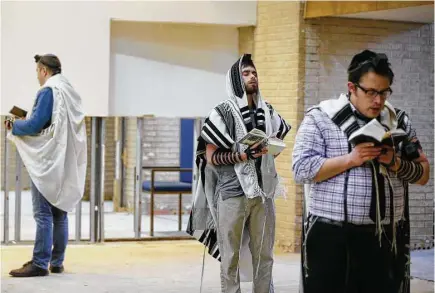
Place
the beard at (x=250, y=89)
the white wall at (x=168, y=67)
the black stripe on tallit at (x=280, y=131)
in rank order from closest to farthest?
1. the beard at (x=250, y=89)
2. the black stripe on tallit at (x=280, y=131)
3. the white wall at (x=168, y=67)

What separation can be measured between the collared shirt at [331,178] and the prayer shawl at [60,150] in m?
3.68

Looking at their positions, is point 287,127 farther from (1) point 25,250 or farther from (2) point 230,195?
(1) point 25,250

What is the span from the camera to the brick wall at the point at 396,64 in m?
9.11

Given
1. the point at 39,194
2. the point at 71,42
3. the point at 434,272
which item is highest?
the point at 71,42

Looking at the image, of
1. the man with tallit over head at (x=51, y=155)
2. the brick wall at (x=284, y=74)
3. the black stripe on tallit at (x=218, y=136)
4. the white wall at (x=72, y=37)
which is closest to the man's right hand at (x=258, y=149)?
the black stripe on tallit at (x=218, y=136)

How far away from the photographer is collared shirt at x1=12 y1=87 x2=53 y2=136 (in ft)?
24.1

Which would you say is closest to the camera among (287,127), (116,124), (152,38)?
(287,127)

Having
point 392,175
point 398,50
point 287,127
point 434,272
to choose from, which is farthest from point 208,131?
point 398,50

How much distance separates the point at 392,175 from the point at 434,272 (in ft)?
14.9

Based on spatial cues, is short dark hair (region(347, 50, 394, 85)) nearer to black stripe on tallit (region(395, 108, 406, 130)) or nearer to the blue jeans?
black stripe on tallit (region(395, 108, 406, 130))

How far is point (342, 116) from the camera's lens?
4027 mm

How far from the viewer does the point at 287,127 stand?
6.24 m

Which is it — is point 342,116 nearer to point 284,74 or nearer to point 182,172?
point 284,74

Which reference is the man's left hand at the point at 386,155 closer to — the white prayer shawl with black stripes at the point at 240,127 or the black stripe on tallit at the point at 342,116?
the black stripe on tallit at the point at 342,116
